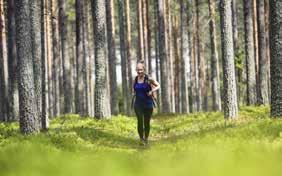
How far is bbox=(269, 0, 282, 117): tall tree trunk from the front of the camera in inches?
512

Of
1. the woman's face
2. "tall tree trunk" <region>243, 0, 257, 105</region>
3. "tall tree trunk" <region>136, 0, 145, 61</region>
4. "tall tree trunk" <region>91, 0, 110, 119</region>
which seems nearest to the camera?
the woman's face

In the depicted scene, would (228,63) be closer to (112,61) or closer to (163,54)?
(112,61)

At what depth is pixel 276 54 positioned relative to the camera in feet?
42.9

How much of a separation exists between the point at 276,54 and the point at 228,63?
3.08 meters

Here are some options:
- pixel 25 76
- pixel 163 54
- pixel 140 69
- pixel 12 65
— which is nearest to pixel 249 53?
pixel 163 54

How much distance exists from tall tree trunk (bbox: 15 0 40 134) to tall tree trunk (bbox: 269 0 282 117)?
239 inches

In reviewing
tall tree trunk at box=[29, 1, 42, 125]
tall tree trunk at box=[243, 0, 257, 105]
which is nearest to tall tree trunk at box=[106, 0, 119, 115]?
tall tree trunk at box=[243, 0, 257, 105]

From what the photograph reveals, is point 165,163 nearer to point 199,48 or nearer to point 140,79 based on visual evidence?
point 140,79

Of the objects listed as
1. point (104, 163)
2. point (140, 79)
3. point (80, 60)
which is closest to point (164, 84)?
point (80, 60)

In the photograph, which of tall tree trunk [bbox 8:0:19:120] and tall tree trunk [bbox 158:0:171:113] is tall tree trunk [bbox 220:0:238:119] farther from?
tall tree trunk [bbox 8:0:19:120]

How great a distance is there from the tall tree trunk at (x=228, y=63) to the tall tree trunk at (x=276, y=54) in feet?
9.16

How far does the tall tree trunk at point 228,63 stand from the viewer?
15.9 metres

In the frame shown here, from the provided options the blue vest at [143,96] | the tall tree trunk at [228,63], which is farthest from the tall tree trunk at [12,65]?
the blue vest at [143,96]

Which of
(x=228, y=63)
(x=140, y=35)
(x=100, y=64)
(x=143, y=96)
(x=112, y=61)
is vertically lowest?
(x=143, y=96)
